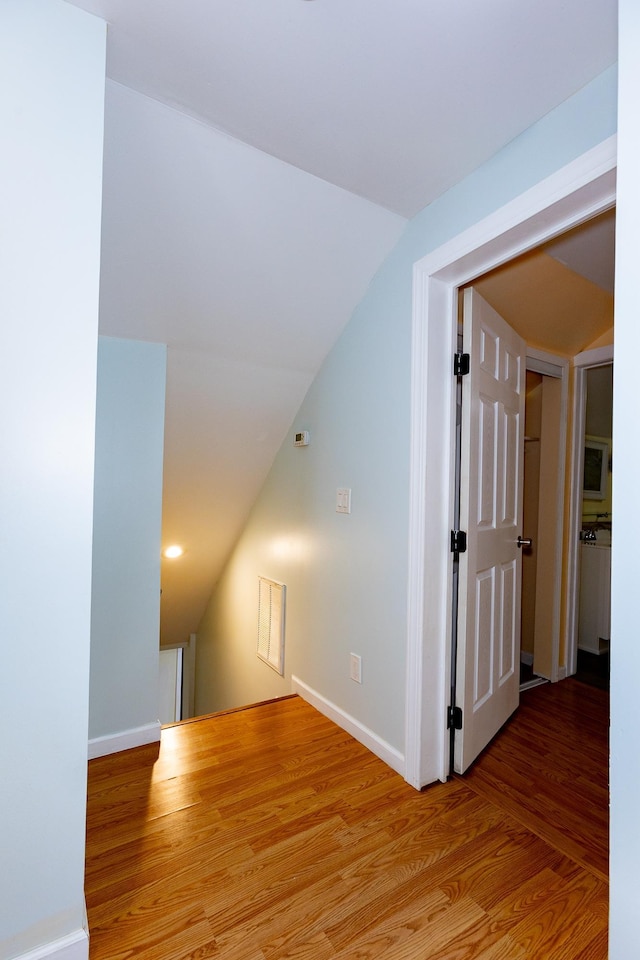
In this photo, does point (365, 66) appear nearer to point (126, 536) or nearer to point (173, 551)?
point (126, 536)

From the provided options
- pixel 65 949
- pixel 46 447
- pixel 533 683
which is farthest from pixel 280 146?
pixel 533 683

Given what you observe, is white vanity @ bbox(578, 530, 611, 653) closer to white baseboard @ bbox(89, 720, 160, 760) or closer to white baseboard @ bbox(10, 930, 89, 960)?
white baseboard @ bbox(89, 720, 160, 760)

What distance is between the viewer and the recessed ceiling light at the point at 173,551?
331 centimetres

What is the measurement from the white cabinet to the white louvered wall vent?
2.16 metres

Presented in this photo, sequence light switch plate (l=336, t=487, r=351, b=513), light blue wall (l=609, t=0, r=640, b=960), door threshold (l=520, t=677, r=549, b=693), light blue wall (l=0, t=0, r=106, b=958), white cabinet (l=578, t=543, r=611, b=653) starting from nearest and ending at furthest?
light blue wall (l=609, t=0, r=640, b=960), light blue wall (l=0, t=0, r=106, b=958), light switch plate (l=336, t=487, r=351, b=513), door threshold (l=520, t=677, r=549, b=693), white cabinet (l=578, t=543, r=611, b=653)

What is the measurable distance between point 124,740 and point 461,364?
7.15ft

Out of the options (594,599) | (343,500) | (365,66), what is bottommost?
(594,599)

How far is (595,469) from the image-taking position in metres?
3.92

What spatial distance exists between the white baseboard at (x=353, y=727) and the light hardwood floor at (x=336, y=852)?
0.04 meters

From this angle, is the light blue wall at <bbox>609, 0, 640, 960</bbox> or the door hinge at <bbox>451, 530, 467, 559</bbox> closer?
the light blue wall at <bbox>609, 0, 640, 960</bbox>

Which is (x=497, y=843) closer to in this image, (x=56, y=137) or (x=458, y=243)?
(x=458, y=243)

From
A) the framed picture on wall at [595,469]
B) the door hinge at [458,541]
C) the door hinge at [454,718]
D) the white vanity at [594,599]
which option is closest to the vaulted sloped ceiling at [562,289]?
the door hinge at [458,541]

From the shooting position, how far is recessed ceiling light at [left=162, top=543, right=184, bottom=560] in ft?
10.9

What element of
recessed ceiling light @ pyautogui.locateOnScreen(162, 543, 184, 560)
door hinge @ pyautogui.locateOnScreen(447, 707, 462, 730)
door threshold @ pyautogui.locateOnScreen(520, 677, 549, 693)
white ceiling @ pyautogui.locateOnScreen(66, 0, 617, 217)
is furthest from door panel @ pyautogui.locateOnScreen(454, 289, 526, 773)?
recessed ceiling light @ pyautogui.locateOnScreen(162, 543, 184, 560)
